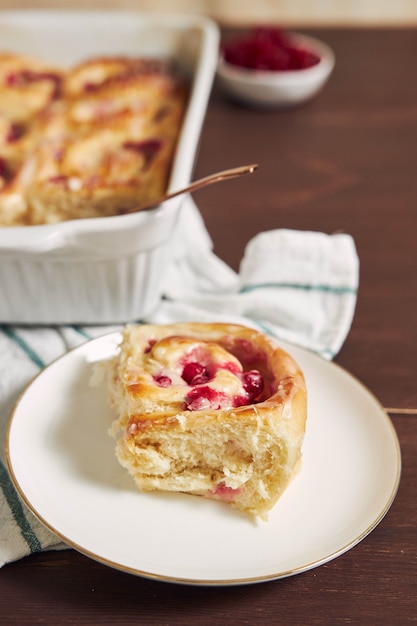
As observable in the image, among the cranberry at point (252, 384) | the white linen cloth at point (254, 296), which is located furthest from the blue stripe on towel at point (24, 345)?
the cranberry at point (252, 384)

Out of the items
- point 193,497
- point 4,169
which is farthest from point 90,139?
point 193,497

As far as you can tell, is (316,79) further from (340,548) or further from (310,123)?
(340,548)

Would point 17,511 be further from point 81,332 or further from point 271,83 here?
point 271,83

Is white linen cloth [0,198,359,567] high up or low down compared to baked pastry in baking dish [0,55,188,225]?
down

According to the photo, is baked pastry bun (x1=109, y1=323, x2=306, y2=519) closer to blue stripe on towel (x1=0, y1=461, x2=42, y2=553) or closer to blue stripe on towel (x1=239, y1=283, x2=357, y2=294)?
blue stripe on towel (x1=0, y1=461, x2=42, y2=553)

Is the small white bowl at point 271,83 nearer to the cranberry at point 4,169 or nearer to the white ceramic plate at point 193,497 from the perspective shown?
the cranberry at point 4,169

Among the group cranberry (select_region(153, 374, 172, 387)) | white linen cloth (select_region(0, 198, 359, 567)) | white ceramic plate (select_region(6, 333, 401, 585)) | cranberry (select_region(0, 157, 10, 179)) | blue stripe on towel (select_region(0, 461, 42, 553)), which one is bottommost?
white linen cloth (select_region(0, 198, 359, 567))

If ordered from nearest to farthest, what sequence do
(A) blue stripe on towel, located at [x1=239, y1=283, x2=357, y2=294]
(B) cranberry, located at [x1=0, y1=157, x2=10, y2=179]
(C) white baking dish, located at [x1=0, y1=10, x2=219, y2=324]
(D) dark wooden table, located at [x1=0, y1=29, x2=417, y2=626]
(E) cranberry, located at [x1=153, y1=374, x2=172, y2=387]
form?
1. (D) dark wooden table, located at [x1=0, y1=29, x2=417, y2=626]
2. (E) cranberry, located at [x1=153, y1=374, x2=172, y2=387]
3. (C) white baking dish, located at [x1=0, y1=10, x2=219, y2=324]
4. (A) blue stripe on towel, located at [x1=239, y1=283, x2=357, y2=294]
5. (B) cranberry, located at [x1=0, y1=157, x2=10, y2=179]

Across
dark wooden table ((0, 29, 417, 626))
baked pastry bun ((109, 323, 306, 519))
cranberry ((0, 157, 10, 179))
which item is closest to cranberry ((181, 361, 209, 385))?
baked pastry bun ((109, 323, 306, 519))
